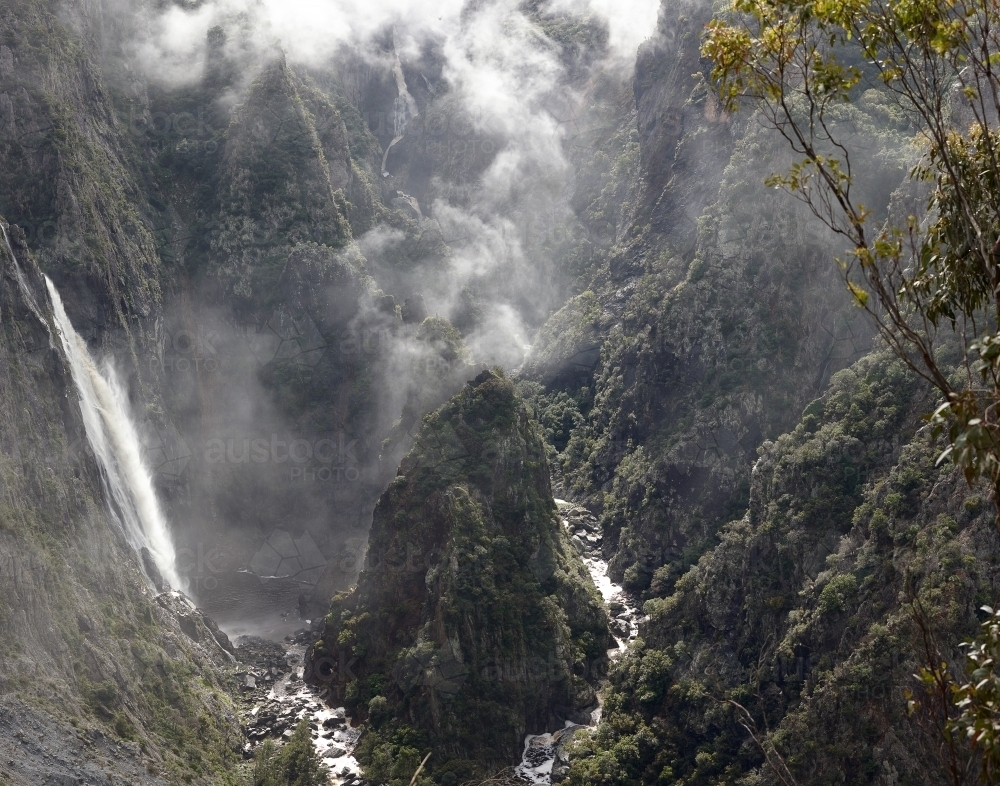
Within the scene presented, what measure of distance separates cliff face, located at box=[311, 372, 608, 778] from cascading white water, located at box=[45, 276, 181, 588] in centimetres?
1531

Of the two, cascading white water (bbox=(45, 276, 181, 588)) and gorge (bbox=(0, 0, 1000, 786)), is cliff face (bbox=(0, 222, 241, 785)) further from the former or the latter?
cascading white water (bbox=(45, 276, 181, 588))

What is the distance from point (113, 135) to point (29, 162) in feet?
51.4

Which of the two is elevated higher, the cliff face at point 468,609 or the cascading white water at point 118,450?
the cascading white water at point 118,450

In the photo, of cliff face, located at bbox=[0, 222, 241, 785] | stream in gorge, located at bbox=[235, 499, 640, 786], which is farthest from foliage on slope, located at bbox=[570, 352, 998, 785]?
cliff face, located at bbox=[0, 222, 241, 785]

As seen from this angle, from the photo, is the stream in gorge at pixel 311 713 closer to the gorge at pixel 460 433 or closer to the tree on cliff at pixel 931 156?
the gorge at pixel 460 433

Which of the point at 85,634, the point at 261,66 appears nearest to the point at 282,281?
the point at 261,66

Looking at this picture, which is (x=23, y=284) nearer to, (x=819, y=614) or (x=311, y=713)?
(x=311, y=713)

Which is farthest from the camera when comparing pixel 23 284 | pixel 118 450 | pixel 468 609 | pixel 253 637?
pixel 253 637

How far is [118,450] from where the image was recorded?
77125 millimetres

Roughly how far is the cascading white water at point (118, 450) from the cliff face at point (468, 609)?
15.3 meters

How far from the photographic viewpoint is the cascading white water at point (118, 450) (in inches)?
2810

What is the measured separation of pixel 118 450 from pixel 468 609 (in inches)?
1124

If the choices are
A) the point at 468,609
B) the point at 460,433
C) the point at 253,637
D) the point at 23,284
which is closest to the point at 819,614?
the point at 468,609

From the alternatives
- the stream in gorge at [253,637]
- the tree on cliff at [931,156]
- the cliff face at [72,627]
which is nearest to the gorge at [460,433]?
the tree on cliff at [931,156]
